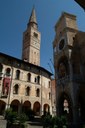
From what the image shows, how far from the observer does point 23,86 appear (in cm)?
3222

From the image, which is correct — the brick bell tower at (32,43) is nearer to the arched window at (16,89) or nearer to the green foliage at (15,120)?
the arched window at (16,89)

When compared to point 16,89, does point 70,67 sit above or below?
above

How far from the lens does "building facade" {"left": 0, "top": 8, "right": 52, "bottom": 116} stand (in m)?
29.6

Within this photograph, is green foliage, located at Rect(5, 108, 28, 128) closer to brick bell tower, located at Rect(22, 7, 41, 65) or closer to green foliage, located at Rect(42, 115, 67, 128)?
green foliage, located at Rect(42, 115, 67, 128)

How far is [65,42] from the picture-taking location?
24.4 meters

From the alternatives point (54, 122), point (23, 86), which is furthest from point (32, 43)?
point (54, 122)

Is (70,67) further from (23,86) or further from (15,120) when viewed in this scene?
(23,86)

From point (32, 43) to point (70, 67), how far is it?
37131 millimetres

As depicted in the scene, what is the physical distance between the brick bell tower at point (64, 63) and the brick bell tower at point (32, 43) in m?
27.8

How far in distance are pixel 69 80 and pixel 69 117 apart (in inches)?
216

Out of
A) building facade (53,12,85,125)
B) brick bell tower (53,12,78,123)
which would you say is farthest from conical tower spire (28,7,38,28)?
building facade (53,12,85,125)

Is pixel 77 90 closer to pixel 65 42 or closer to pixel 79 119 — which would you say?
pixel 79 119

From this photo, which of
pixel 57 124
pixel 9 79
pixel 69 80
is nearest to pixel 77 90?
pixel 69 80

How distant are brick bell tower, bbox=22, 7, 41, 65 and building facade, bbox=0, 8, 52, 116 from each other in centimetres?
1816
